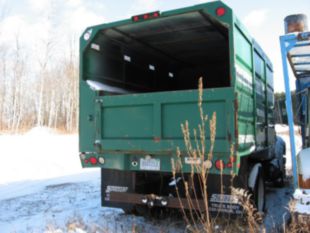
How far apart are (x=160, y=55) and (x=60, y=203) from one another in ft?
12.4

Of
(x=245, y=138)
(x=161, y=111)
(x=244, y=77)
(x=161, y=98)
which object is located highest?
(x=244, y=77)

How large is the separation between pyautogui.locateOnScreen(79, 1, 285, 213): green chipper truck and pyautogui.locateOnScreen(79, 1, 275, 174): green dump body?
14 mm

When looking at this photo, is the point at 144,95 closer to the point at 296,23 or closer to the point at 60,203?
the point at 296,23

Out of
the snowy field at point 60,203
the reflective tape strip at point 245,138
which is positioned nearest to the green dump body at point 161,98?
the reflective tape strip at point 245,138

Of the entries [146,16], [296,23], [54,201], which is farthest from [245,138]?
[54,201]

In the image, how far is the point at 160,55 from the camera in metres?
6.71

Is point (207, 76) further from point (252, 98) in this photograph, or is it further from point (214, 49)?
point (252, 98)

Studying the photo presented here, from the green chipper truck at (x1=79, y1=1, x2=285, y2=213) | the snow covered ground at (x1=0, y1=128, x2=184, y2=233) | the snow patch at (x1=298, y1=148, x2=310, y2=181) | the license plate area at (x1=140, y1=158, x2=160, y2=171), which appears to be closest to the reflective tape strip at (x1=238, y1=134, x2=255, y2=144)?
the green chipper truck at (x1=79, y1=1, x2=285, y2=213)

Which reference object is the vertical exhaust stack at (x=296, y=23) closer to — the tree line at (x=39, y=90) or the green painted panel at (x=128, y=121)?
the green painted panel at (x=128, y=121)

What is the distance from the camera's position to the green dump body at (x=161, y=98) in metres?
3.86

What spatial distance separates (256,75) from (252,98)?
717mm

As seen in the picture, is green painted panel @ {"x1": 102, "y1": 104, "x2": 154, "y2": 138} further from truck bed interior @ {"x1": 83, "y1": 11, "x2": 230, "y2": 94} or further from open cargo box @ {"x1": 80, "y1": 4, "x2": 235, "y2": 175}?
truck bed interior @ {"x1": 83, "y1": 11, "x2": 230, "y2": 94}

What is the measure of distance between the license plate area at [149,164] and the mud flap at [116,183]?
0.43 m

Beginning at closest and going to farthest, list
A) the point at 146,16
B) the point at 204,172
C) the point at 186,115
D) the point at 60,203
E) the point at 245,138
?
the point at 204,172 → the point at 186,115 → the point at 245,138 → the point at 146,16 → the point at 60,203
